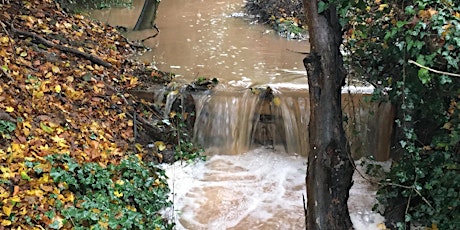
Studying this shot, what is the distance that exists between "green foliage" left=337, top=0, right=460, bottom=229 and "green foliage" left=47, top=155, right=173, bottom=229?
2782 millimetres

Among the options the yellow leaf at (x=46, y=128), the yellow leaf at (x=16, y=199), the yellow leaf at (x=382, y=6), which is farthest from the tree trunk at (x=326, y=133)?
the yellow leaf at (x=46, y=128)

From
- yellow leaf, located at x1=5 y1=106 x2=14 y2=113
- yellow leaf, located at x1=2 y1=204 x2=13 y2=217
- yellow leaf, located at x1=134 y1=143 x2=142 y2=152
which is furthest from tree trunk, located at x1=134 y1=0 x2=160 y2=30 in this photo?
yellow leaf, located at x1=2 y1=204 x2=13 y2=217

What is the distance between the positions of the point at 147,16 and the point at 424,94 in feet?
29.8

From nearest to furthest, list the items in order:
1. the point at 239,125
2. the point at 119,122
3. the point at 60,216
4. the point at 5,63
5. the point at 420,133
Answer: the point at 60,216 < the point at 420,133 < the point at 5,63 < the point at 119,122 < the point at 239,125

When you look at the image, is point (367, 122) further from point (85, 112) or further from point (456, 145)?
point (85, 112)

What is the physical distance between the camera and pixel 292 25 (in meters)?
13.3

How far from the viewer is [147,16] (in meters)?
12.5

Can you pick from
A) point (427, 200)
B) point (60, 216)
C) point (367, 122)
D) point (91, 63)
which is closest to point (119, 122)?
point (91, 63)

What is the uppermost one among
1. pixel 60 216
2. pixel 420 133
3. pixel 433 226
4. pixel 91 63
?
pixel 91 63

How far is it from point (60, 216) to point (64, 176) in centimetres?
54

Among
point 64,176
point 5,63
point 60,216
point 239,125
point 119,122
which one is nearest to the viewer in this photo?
point 60,216

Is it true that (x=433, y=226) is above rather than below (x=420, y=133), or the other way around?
below

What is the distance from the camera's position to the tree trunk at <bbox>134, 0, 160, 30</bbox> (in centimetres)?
1245

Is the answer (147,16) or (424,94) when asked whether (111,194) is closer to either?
(424,94)
